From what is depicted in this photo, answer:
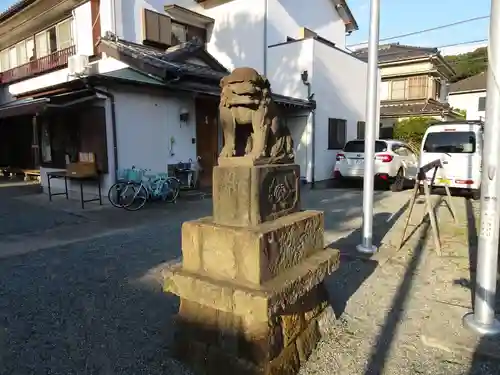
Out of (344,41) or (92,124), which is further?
(344,41)

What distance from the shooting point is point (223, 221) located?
2.59 m

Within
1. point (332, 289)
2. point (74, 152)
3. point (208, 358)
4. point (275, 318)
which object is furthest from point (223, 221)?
point (74, 152)

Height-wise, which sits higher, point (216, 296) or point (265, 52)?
point (265, 52)

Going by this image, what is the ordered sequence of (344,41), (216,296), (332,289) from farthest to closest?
1. (344,41)
2. (332,289)
3. (216,296)

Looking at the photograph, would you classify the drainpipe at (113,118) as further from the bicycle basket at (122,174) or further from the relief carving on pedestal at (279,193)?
the relief carving on pedestal at (279,193)

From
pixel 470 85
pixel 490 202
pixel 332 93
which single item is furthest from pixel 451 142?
pixel 470 85

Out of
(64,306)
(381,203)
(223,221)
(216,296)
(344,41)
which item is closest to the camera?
(216,296)

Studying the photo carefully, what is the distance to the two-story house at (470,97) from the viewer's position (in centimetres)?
3062

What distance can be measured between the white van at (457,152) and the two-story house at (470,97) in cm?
2474

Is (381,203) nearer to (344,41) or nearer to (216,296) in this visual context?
(216,296)

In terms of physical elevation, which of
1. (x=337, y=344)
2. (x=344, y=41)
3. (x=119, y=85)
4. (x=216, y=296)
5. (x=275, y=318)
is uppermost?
(x=344, y=41)

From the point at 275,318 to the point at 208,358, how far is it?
0.56 metres

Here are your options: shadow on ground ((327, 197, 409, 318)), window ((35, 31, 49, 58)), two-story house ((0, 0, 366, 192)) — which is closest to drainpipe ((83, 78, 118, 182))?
two-story house ((0, 0, 366, 192))

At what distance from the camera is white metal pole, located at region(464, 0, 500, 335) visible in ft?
8.84
